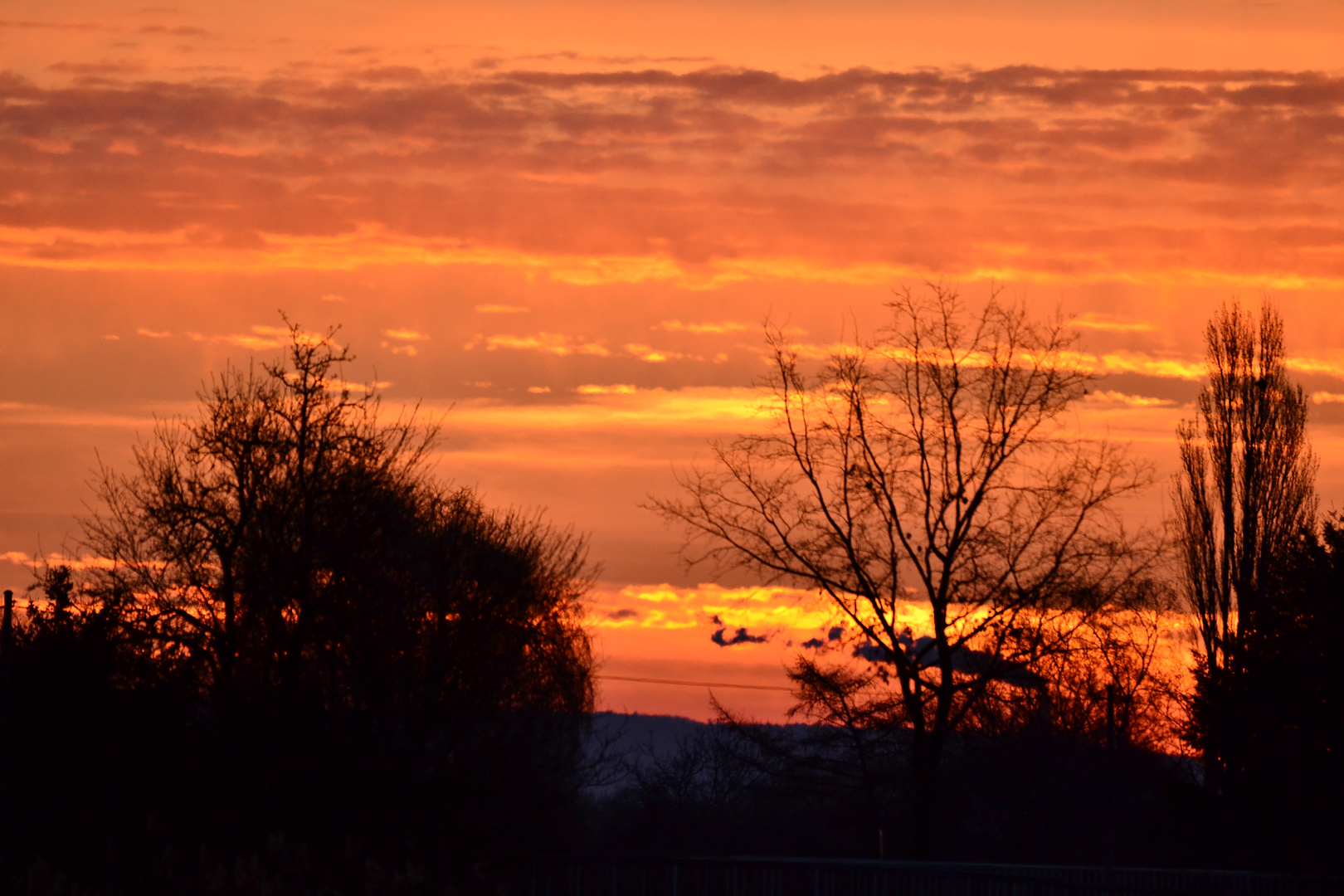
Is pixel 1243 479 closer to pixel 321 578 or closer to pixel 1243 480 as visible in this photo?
pixel 1243 480

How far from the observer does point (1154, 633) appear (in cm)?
3278

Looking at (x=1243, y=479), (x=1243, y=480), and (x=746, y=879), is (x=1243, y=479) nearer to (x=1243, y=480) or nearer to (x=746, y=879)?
(x=1243, y=480)

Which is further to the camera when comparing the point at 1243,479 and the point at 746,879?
the point at 1243,479

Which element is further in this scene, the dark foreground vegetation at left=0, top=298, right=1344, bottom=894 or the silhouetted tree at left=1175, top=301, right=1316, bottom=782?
the silhouetted tree at left=1175, top=301, right=1316, bottom=782

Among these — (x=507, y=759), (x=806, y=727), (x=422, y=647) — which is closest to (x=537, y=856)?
(x=507, y=759)

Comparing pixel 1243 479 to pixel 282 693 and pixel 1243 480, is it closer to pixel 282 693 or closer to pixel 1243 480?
pixel 1243 480

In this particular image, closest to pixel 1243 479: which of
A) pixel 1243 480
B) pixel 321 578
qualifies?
pixel 1243 480

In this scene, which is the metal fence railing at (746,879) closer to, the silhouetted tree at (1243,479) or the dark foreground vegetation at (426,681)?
the dark foreground vegetation at (426,681)

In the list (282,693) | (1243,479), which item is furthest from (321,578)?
(1243,479)

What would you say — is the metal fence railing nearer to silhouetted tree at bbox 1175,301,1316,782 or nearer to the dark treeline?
the dark treeline

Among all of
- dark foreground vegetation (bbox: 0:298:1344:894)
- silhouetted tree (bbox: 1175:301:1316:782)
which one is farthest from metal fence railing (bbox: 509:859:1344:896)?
silhouetted tree (bbox: 1175:301:1316:782)

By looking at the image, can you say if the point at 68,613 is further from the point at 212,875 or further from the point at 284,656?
the point at 212,875

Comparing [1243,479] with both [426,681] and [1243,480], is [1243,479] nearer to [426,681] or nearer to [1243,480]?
[1243,480]

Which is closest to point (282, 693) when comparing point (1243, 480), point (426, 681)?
point (426, 681)
